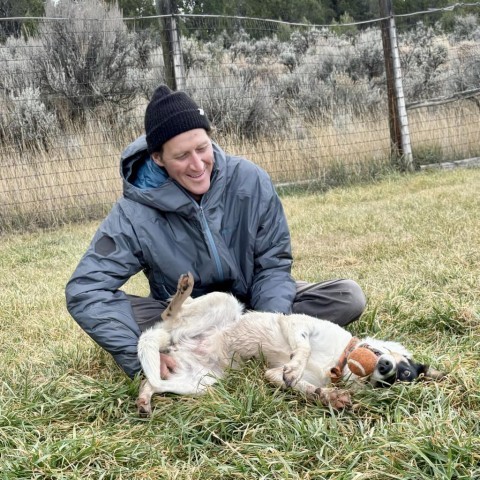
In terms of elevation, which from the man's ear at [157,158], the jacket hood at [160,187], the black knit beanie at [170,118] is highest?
the black knit beanie at [170,118]

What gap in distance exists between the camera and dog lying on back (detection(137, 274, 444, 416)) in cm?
301

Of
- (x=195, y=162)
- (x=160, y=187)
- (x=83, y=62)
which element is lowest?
(x=160, y=187)

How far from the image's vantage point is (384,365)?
293 cm

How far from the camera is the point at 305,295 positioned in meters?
3.97

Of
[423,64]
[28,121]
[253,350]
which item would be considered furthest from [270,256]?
[423,64]

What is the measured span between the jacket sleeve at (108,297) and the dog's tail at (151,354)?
47mm

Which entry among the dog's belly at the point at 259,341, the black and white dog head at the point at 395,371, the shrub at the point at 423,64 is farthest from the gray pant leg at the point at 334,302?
the shrub at the point at 423,64

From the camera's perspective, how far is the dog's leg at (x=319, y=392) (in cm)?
283

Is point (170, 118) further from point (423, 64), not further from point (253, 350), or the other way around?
point (423, 64)

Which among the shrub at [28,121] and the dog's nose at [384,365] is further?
the shrub at [28,121]

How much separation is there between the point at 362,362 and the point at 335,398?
232mm

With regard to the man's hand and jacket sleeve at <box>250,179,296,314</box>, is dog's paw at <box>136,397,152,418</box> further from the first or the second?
jacket sleeve at <box>250,179,296,314</box>

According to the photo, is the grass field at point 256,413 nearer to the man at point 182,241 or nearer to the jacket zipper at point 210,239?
→ the man at point 182,241

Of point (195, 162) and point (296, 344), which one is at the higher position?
point (195, 162)
